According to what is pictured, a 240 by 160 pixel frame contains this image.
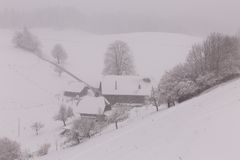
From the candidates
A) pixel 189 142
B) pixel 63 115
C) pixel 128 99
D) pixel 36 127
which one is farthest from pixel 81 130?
pixel 128 99

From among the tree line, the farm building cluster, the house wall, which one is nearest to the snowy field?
the tree line

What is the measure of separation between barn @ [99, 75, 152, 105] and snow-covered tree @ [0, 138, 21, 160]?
120 ft

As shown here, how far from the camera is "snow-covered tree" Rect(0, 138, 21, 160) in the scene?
3134 centimetres

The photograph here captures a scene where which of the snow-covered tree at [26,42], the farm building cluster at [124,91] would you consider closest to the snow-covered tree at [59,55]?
the snow-covered tree at [26,42]

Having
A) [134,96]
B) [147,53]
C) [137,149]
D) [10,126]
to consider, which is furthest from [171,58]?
[137,149]

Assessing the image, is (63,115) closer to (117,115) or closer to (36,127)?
(36,127)

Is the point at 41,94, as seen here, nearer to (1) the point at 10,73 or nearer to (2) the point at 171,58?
(1) the point at 10,73

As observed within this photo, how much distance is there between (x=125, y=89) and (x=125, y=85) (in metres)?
0.97

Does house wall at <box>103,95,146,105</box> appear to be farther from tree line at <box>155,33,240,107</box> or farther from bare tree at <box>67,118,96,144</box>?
bare tree at <box>67,118,96,144</box>

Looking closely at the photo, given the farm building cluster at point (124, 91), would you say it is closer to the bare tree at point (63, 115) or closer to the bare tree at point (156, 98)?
the bare tree at point (63, 115)

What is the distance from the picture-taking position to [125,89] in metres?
68.2

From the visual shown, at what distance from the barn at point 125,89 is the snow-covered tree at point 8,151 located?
36.7 metres

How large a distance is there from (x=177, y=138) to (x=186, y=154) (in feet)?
10.4

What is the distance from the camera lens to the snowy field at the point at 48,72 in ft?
176
